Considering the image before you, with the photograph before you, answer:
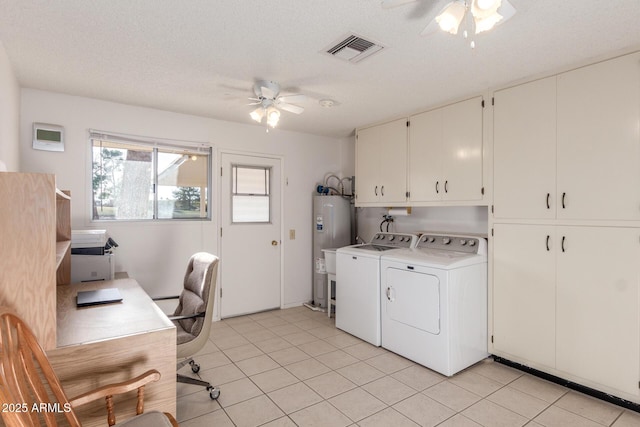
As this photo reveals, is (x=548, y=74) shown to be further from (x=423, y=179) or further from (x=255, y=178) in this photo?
(x=255, y=178)

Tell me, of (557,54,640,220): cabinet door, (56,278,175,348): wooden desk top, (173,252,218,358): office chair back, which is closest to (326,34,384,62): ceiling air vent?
(557,54,640,220): cabinet door

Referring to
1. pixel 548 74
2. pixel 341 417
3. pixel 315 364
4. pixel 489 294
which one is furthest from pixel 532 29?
pixel 315 364

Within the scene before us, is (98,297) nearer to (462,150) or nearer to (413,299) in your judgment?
(413,299)

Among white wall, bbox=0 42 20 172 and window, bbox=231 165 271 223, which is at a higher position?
white wall, bbox=0 42 20 172

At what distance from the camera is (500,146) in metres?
2.87

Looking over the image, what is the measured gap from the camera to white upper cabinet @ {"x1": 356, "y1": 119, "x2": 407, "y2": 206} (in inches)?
146

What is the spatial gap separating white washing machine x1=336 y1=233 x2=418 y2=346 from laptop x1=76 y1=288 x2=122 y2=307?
218 cm

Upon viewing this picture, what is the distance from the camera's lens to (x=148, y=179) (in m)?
3.58

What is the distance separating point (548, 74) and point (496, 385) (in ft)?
8.04

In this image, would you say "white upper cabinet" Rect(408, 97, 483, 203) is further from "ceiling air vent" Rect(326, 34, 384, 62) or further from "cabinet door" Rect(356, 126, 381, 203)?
"ceiling air vent" Rect(326, 34, 384, 62)

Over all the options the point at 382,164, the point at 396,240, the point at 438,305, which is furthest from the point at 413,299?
the point at 382,164

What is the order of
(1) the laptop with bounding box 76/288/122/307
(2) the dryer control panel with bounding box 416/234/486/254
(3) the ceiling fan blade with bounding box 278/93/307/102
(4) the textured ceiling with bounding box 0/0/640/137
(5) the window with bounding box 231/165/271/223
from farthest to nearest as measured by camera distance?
(5) the window with bounding box 231/165/271/223 < (2) the dryer control panel with bounding box 416/234/486/254 < (3) the ceiling fan blade with bounding box 278/93/307/102 < (1) the laptop with bounding box 76/288/122/307 < (4) the textured ceiling with bounding box 0/0/640/137

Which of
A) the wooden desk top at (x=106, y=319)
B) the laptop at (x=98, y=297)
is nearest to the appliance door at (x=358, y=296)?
the wooden desk top at (x=106, y=319)

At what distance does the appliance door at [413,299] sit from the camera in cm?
279
